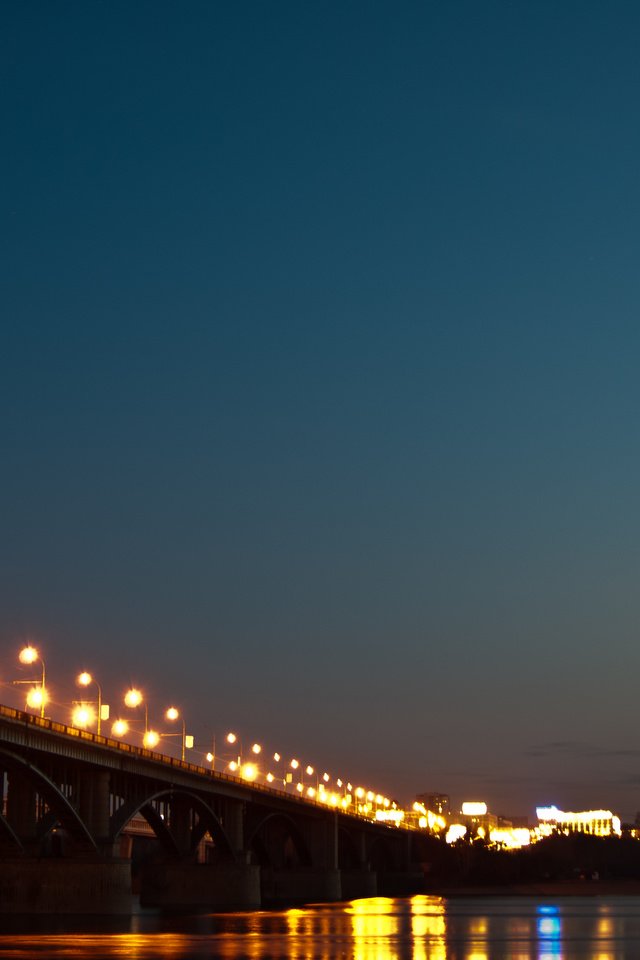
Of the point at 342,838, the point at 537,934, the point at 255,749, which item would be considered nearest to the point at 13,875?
the point at 537,934

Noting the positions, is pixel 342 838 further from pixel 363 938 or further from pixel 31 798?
pixel 363 938

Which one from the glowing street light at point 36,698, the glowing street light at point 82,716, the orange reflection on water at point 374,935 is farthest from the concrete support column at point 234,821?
the glowing street light at point 36,698

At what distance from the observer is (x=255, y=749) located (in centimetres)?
13788

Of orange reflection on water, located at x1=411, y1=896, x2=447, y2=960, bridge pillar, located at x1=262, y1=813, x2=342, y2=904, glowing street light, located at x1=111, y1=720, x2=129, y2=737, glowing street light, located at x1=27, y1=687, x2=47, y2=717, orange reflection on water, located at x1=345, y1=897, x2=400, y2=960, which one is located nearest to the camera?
orange reflection on water, located at x1=411, y1=896, x2=447, y2=960

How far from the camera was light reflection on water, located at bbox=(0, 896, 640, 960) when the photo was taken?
1948 inches

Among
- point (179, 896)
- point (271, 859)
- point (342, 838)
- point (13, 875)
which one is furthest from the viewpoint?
point (342, 838)

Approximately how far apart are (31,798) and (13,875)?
5.28m

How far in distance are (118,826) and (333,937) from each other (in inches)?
1097

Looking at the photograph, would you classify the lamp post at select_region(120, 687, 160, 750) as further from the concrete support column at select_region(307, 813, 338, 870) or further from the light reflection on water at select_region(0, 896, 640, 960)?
the concrete support column at select_region(307, 813, 338, 870)

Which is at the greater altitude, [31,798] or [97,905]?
[31,798]

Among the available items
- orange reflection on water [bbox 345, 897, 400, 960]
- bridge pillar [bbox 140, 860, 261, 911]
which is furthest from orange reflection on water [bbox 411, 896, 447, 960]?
bridge pillar [bbox 140, 860, 261, 911]

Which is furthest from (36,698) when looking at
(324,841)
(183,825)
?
(324,841)

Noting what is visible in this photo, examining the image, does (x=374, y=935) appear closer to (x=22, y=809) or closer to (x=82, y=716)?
(x=82, y=716)

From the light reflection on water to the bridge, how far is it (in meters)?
3.58
